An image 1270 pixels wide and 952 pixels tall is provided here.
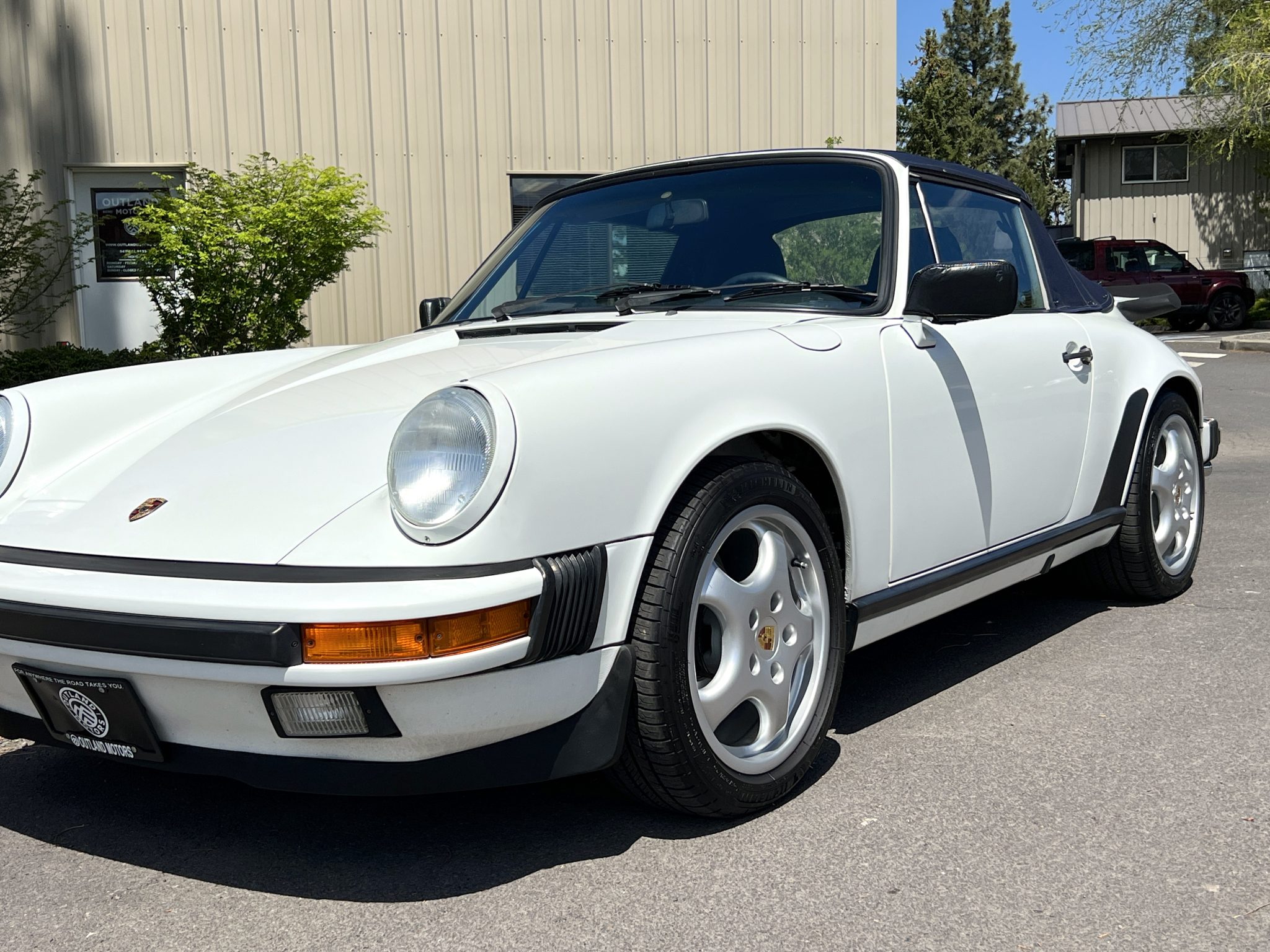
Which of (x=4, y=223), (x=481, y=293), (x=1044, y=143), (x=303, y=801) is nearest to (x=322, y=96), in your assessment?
(x=4, y=223)

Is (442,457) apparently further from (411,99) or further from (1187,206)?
(1187,206)

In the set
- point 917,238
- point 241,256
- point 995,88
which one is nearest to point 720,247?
point 917,238

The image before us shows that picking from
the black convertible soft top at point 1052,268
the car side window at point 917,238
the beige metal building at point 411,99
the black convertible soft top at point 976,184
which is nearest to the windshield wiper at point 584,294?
the black convertible soft top at point 976,184

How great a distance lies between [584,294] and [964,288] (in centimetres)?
104

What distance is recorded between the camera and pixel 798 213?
11.4 ft

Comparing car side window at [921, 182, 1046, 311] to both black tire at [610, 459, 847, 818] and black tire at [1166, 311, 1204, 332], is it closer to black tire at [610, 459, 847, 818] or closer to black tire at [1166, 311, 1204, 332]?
black tire at [610, 459, 847, 818]

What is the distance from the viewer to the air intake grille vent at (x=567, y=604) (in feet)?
7.25

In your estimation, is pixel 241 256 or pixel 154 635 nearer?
pixel 154 635

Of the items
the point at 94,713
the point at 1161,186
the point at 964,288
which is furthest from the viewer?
the point at 1161,186

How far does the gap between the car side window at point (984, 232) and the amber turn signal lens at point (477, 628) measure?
1.96 m

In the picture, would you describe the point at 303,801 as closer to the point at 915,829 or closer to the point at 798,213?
the point at 915,829

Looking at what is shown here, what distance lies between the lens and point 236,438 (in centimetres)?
266

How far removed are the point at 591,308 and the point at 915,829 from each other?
1621 millimetres

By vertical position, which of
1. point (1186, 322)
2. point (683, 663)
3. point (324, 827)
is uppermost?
point (683, 663)
